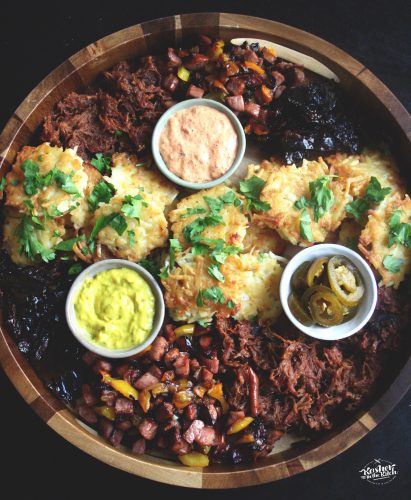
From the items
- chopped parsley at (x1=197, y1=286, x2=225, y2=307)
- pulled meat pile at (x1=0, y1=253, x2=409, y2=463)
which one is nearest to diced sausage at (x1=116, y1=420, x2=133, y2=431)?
pulled meat pile at (x1=0, y1=253, x2=409, y2=463)

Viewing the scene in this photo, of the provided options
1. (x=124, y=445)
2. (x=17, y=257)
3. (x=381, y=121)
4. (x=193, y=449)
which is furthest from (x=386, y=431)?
(x=17, y=257)

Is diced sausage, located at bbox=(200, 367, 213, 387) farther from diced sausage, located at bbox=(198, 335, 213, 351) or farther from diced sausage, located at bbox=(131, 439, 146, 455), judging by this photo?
diced sausage, located at bbox=(131, 439, 146, 455)

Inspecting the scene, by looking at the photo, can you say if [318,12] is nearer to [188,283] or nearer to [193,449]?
[188,283]

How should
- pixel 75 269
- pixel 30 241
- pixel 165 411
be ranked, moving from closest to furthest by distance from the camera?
pixel 165 411 < pixel 30 241 < pixel 75 269

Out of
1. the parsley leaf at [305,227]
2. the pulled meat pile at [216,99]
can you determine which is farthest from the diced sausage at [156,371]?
the pulled meat pile at [216,99]

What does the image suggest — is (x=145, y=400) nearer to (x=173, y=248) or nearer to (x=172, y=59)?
(x=173, y=248)

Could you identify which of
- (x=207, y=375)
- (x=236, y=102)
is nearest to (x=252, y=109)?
(x=236, y=102)
